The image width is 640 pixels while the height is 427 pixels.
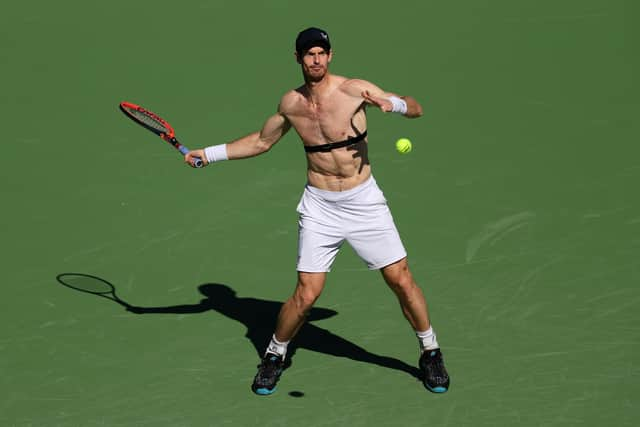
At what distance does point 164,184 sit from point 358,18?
3827mm

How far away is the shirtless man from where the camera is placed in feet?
28.6

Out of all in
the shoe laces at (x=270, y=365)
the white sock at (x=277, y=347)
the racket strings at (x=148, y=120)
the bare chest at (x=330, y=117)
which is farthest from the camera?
the racket strings at (x=148, y=120)

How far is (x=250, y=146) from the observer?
9.23 meters

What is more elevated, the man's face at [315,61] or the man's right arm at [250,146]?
the man's face at [315,61]

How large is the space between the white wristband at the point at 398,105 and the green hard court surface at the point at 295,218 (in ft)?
6.53

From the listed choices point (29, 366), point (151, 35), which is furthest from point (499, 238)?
point (151, 35)

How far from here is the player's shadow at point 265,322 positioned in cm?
941

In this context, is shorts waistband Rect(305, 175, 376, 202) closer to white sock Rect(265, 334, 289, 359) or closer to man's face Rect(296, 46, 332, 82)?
man's face Rect(296, 46, 332, 82)

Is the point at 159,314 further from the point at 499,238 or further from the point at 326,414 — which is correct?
the point at 499,238

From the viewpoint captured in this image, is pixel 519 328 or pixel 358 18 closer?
pixel 519 328

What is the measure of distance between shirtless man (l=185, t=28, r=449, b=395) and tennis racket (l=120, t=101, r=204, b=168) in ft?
3.97

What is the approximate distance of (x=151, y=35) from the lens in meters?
14.6

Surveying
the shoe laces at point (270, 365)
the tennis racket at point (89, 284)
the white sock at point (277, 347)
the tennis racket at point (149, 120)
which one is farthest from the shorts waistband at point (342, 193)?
the tennis racket at point (89, 284)

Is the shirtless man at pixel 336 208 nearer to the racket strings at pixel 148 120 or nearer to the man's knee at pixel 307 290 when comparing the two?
the man's knee at pixel 307 290
